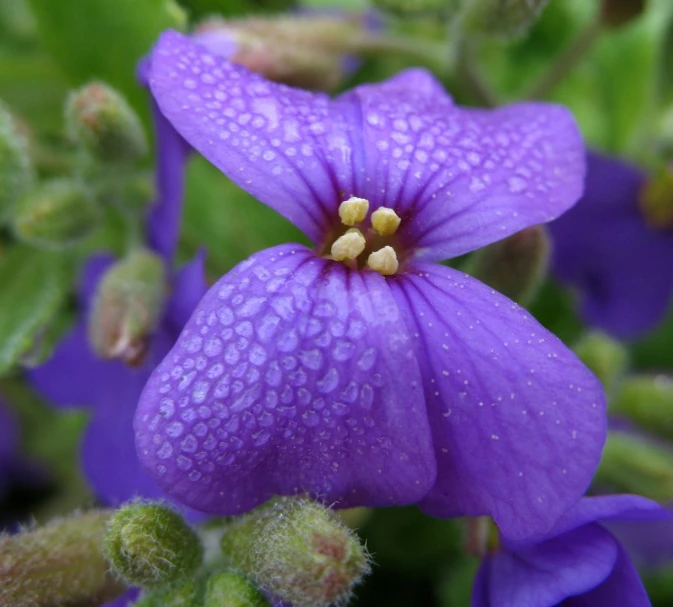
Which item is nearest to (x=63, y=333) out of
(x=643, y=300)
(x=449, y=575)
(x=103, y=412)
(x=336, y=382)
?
(x=103, y=412)

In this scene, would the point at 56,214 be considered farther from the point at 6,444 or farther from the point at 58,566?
the point at 6,444

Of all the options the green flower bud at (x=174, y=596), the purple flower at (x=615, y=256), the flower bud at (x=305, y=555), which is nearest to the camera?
the flower bud at (x=305, y=555)

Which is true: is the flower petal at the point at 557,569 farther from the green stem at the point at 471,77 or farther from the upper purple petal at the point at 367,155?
the green stem at the point at 471,77

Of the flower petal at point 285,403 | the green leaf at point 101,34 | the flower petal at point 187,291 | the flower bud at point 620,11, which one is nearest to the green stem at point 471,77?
the flower bud at point 620,11

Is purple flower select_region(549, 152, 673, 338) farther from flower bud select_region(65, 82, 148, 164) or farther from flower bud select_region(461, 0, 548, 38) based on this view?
flower bud select_region(65, 82, 148, 164)

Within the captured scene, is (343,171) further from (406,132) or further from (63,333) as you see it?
(63,333)

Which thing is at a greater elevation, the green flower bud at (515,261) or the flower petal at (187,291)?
the green flower bud at (515,261)
